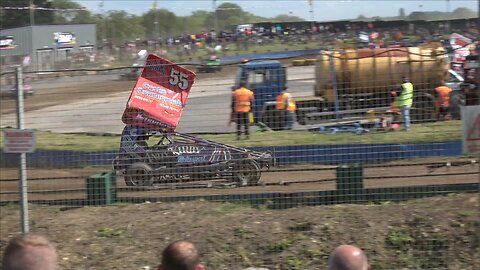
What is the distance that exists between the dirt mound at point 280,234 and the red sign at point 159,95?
51.6 inches

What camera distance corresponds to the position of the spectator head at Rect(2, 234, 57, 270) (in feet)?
8.73

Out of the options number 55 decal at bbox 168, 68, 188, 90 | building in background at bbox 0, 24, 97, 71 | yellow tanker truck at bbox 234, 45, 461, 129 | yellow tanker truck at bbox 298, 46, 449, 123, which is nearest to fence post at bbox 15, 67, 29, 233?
number 55 decal at bbox 168, 68, 188, 90

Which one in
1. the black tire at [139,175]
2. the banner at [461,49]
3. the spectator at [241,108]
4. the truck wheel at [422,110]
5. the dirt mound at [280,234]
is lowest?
the dirt mound at [280,234]

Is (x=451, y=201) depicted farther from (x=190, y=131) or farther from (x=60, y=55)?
(x=60, y=55)

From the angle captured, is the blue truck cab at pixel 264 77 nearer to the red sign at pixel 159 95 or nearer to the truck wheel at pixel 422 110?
the truck wheel at pixel 422 110

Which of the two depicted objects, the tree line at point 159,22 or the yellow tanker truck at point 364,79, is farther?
the tree line at point 159,22

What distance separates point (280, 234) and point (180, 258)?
4.12m

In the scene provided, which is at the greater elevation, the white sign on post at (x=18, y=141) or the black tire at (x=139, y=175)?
the white sign on post at (x=18, y=141)

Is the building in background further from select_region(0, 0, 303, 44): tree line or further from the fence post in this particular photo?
select_region(0, 0, 303, 44): tree line

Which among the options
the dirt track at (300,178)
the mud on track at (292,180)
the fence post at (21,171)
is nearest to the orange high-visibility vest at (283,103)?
the dirt track at (300,178)

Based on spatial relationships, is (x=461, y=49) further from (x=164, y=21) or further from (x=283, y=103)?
(x=164, y=21)

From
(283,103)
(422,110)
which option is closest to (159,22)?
(283,103)

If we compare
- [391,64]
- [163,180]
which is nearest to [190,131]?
[163,180]

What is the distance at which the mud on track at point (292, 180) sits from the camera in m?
8.39
